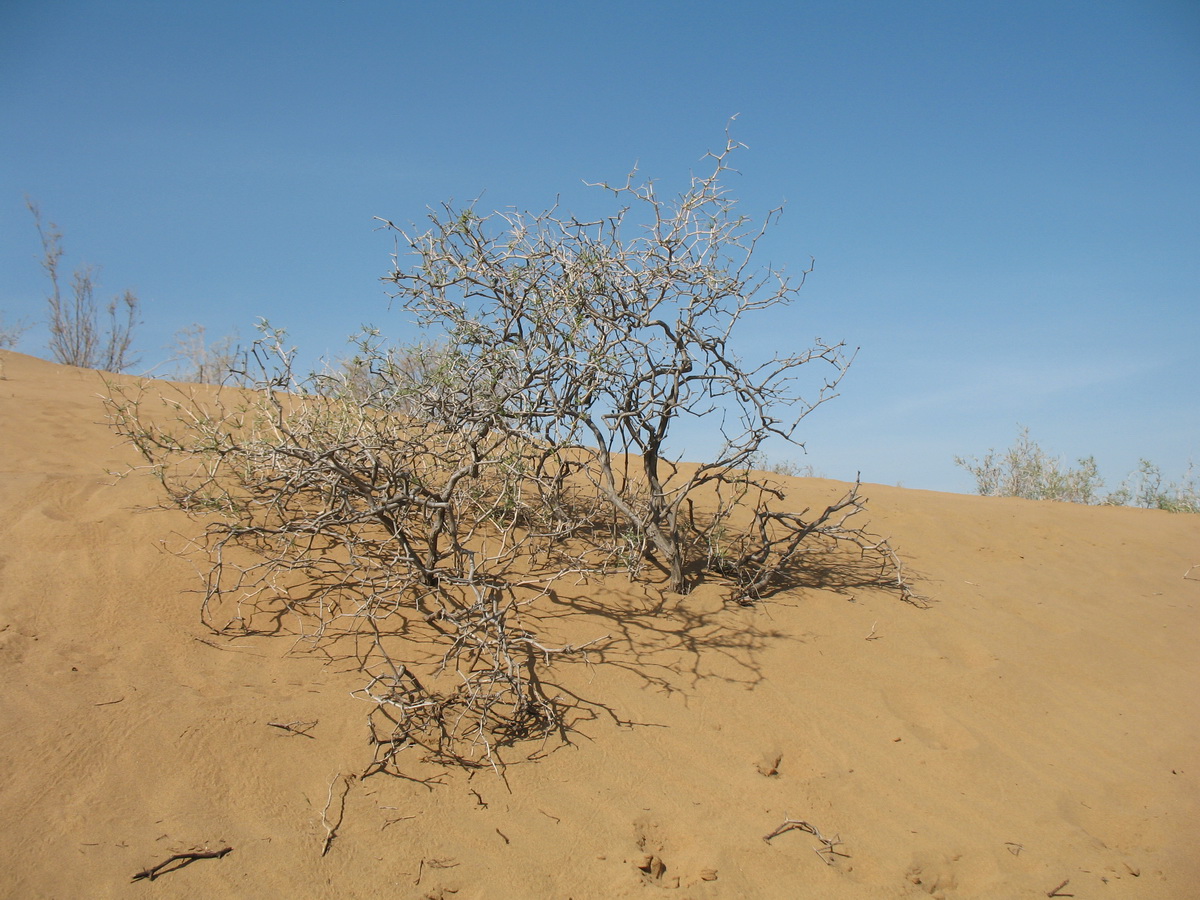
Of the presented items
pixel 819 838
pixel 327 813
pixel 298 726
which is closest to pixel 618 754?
pixel 819 838

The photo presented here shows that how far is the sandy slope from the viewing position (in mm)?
2633

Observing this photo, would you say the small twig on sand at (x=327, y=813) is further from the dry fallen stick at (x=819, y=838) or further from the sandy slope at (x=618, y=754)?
the dry fallen stick at (x=819, y=838)

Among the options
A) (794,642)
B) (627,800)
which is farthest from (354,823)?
(794,642)

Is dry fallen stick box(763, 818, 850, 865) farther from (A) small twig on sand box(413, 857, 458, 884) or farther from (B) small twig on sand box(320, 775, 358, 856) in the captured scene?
(B) small twig on sand box(320, 775, 358, 856)

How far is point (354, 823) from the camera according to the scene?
274cm

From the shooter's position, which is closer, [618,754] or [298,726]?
[298,726]

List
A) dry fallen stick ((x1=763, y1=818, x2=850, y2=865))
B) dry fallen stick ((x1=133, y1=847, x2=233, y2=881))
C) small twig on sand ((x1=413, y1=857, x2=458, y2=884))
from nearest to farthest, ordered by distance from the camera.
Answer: dry fallen stick ((x1=133, y1=847, x2=233, y2=881))
small twig on sand ((x1=413, y1=857, x2=458, y2=884))
dry fallen stick ((x1=763, y1=818, x2=850, y2=865))

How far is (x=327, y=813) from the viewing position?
276cm

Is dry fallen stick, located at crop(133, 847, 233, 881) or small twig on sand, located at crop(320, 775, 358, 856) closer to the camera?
dry fallen stick, located at crop(133, 847, 233, 881)

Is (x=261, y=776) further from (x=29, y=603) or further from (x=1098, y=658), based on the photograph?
(x=1098, y=658)

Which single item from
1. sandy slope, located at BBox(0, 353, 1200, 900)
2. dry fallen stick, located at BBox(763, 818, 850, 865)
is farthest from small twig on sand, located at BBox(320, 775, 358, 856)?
dry fallen stick, located at BBox(763, 818, 850, 865)

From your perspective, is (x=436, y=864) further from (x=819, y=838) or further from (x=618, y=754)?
(x=819, y=838)

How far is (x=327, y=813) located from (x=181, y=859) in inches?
18.9

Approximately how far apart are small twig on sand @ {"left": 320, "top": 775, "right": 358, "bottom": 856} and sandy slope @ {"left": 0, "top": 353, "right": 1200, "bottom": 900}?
0.02m
